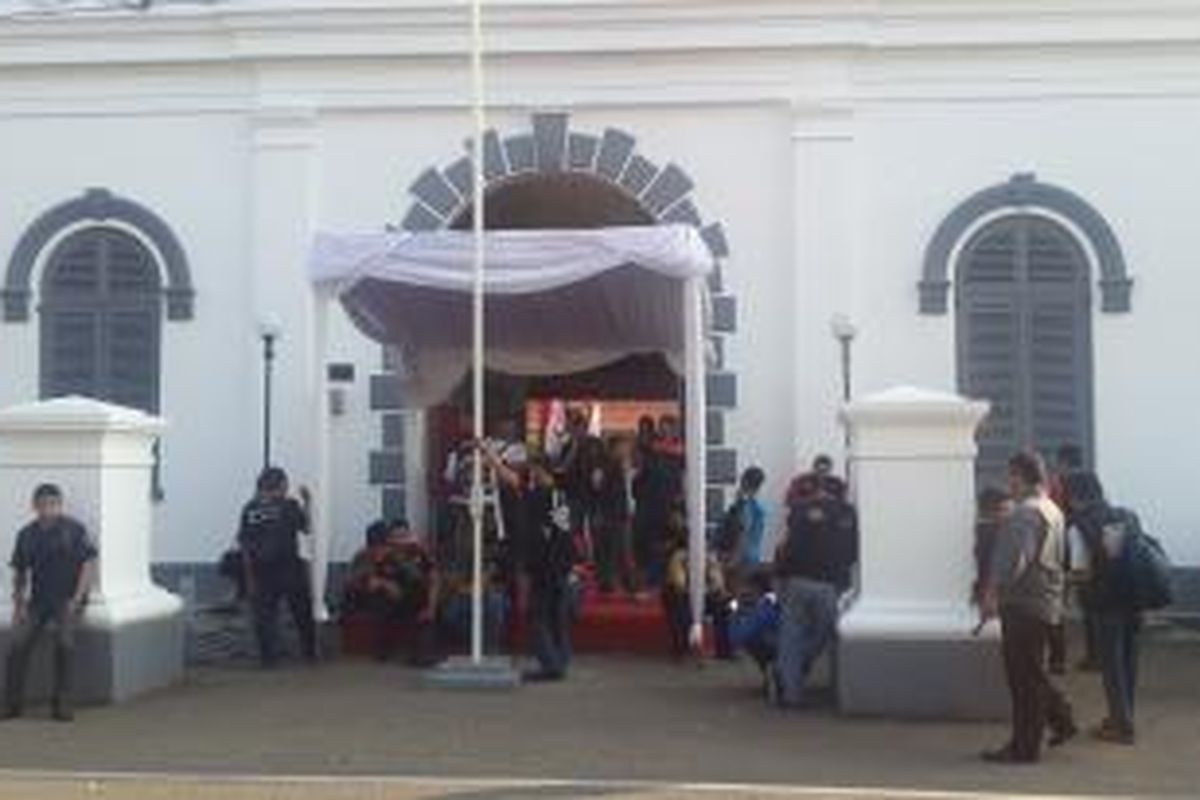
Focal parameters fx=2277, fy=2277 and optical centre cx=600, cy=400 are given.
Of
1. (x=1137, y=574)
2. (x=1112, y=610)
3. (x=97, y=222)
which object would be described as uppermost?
(x=97, y=222)

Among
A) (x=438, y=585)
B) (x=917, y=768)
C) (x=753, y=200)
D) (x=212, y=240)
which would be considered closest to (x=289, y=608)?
(x=438, y=585)

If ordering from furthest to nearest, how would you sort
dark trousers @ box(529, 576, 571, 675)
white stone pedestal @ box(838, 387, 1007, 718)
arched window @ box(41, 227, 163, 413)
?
arched window @ box(41, 227, 163, 413)
dark trousers @ box(529, 576, 571, 675)
white stone pedestal @ box(838, 387, 1007, 718)

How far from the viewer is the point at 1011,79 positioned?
19328 millimetres

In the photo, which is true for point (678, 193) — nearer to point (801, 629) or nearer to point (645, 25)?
point (645, 25)

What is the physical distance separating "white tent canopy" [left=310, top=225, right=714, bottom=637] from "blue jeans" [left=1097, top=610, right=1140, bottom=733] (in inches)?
139

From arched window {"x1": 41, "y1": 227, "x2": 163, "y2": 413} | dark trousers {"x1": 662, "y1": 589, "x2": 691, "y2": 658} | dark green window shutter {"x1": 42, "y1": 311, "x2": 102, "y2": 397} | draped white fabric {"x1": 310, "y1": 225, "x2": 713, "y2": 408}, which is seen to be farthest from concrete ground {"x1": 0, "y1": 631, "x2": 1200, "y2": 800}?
dark green window shutter {"x1": 42, "y1": 311, "x2": 102, "y2": 397}

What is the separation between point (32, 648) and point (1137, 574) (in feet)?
22.7

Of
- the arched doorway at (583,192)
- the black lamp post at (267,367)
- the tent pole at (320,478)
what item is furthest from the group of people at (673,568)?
the black lamp post at (267,367)

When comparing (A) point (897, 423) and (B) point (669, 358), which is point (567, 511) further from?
(A) point (897, 423)

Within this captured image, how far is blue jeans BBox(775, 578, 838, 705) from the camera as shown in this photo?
14398 millimetres

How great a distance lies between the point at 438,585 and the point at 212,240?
4521mm

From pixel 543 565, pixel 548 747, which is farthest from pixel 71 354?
pixel 548 747

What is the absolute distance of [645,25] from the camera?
19438 mm

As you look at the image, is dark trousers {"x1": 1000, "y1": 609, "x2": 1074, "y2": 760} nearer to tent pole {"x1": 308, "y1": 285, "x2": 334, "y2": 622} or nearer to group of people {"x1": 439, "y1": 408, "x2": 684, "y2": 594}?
group of people {"x1": 439, "y1": 408, "x2": 684, "y2": 594}
